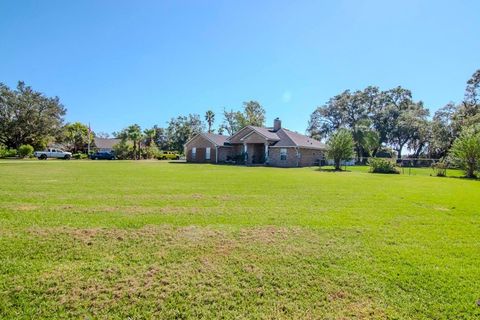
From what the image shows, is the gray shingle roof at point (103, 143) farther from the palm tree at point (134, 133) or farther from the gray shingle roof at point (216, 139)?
the gray shingle roof at point (216, 139)

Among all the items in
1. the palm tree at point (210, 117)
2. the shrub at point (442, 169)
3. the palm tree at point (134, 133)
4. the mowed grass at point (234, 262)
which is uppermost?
the palm tree at point (210, 117)

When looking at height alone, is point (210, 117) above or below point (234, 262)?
above

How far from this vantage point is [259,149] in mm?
34750

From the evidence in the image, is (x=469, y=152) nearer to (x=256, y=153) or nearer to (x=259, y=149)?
(x=259, y=149)

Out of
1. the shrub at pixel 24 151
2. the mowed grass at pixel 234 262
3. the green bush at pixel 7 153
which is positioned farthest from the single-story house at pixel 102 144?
the mowed grass at pixel 234 262

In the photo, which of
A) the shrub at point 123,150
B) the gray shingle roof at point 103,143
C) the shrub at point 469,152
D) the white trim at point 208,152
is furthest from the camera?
the gray shingle roof at point 103,143

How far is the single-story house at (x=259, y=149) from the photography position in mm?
31203

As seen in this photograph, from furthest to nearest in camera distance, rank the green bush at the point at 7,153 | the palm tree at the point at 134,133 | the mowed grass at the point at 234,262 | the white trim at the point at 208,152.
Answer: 1. the palm tree at the point at 134,133
2. the green bush at the point at 7,153
3. the white trim at the point at 208,152
4. the mowed grass at the point at 234,262

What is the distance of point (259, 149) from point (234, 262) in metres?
30.7

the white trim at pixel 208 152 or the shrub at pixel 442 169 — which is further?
the white trim at pixel 208 152

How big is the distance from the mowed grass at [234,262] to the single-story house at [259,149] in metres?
23.4

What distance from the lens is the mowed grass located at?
319 centimetres

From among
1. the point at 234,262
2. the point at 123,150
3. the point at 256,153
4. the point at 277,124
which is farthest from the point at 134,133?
the point at 234,262

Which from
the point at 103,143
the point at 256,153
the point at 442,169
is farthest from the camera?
the point at 103,143
